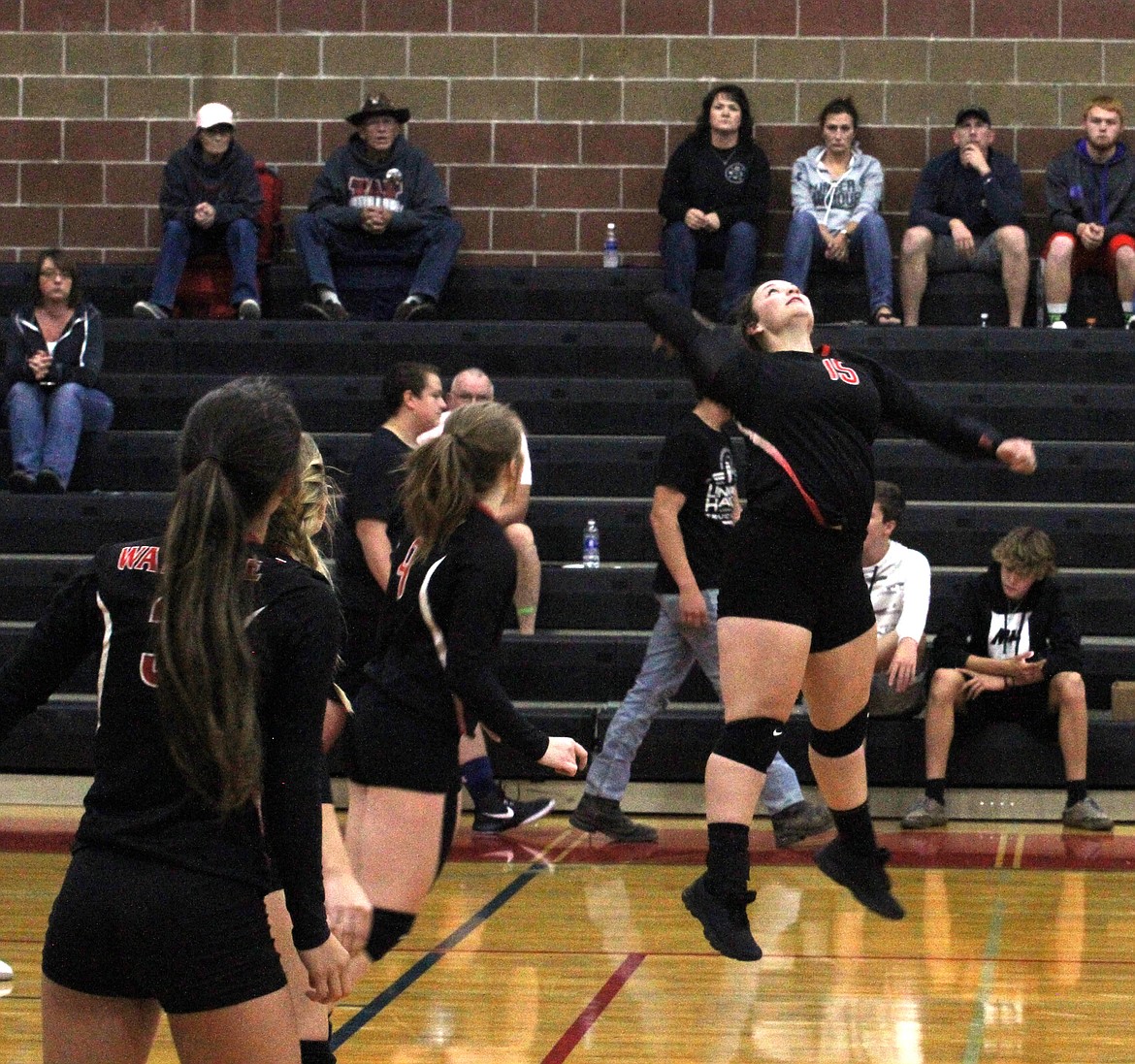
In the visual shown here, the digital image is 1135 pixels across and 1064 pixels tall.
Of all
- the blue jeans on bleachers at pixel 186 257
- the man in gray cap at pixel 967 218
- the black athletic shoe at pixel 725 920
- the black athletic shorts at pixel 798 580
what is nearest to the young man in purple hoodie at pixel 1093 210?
the man in gray cap at pixel 967 218

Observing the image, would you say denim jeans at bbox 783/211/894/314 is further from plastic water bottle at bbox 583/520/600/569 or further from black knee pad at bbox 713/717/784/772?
black knee pad at bbox 713/717/784/772

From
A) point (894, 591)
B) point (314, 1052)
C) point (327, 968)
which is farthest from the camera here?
point (894, 591)

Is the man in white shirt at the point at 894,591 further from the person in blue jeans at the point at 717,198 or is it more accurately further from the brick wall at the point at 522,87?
the brick wall at the point at 522,87

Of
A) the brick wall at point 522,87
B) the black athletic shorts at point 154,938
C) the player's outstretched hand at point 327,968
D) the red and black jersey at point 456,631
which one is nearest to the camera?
the black athletic shorts at point 154,938

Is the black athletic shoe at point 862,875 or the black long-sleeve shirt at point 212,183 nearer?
the black athletic shoe at point 862,875

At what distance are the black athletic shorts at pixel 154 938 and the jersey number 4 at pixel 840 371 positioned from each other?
2.41m

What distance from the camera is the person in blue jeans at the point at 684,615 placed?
6.78 m

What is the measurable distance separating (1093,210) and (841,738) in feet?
21.5

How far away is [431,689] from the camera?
3920 mm

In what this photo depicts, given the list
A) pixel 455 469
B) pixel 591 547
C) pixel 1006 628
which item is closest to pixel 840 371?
pixel 455 469

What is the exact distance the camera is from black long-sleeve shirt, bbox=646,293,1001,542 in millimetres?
4316

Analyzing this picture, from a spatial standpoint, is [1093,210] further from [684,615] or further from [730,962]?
[730,962]

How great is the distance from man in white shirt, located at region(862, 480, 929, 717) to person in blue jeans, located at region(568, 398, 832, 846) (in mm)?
629

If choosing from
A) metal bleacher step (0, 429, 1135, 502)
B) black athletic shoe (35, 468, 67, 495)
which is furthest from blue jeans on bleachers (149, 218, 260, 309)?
black athletic shoe (35, 468, 67, 495)
